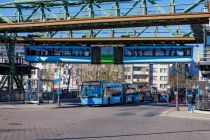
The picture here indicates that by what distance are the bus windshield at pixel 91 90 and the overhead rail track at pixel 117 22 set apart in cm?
699

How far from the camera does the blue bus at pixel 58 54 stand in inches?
2008

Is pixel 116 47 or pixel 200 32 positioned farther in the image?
pixel 116 47

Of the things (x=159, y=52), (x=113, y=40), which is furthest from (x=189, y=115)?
(x=113, y=40)

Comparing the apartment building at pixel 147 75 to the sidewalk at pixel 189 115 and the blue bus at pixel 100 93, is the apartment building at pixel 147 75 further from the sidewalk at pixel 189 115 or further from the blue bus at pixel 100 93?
the sidewalk at pixel 189 115

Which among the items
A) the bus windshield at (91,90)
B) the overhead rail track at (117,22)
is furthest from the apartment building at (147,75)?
the overhead rail track at (117,22)

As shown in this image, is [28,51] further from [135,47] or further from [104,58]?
[135,47]

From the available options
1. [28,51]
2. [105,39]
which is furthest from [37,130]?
[28,51]

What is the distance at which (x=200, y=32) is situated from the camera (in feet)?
142

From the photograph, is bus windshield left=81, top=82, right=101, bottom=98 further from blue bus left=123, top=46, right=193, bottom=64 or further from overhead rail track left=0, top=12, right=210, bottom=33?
overhead rail track left=0, top=12, right=210, bottom=33

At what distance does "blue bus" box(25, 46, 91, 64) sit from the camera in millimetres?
51000

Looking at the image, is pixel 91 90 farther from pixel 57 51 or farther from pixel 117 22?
pixel 117 22

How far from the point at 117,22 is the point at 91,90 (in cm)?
1055

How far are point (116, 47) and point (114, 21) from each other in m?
11.5

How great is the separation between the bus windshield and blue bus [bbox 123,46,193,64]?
549 centimetres
